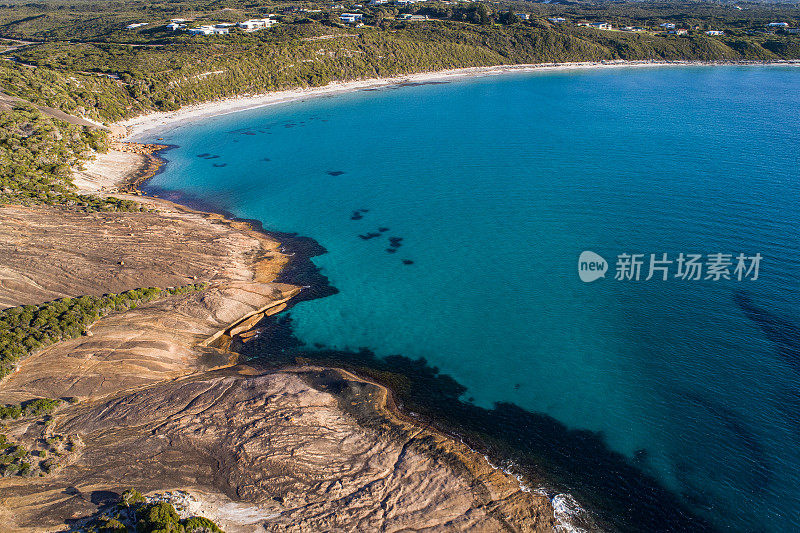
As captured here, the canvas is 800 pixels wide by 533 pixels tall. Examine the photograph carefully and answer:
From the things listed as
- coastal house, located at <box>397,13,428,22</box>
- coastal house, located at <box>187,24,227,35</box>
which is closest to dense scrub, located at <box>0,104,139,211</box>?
coastal house, located at <box>187,24,227,35</box>

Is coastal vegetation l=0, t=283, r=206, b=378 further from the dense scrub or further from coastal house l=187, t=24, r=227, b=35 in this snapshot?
coastal house l=187, t=24, r=227, b=35

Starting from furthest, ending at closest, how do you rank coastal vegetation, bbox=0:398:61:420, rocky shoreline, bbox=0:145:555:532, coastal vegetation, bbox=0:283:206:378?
1. coastal vegetation, bbox=0:283:206:378
2. coastal vegetation, bbox=0:398:61:420
3. rocky shoreline, bbox=0:145:555:532

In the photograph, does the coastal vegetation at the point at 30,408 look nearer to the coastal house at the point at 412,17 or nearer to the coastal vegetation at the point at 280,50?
the coastal vegetation at the point at 280,50

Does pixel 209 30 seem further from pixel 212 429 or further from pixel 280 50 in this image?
pixel 212 429

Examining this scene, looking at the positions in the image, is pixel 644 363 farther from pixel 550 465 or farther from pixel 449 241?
pixel 449 241

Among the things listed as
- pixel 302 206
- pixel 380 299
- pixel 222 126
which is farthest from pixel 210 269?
pixel 222 126

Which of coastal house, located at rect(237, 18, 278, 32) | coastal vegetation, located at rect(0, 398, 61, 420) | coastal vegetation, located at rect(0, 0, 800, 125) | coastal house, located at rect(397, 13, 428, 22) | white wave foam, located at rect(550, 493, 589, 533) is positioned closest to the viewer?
white wave foam, located at rect(550, 493, 589, 533)
